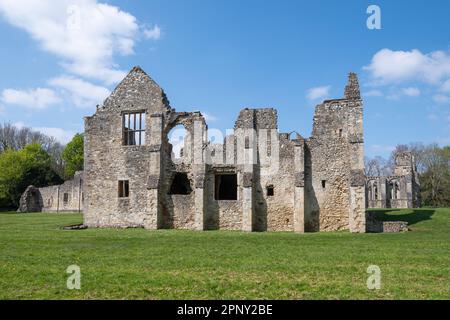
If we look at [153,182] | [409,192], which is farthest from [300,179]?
[409,192]

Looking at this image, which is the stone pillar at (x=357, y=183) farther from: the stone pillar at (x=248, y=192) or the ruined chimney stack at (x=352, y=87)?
Result: the stone pillar at (x=248, y=192)

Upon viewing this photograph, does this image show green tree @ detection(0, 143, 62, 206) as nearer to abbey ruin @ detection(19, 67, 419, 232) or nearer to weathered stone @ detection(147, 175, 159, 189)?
abbey ruin @ detection(19, 67, 419, 232)

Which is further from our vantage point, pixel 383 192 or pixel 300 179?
pixel 383 192

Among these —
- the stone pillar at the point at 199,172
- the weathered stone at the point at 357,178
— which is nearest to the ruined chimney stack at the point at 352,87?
the weathered stone at the point at 357,178

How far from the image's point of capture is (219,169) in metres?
23.5

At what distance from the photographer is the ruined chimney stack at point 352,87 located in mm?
22797

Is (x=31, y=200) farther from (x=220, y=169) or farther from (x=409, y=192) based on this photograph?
(x=409, y=192)

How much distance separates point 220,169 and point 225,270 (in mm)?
14274

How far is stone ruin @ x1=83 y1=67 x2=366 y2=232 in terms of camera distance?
74.0 feet

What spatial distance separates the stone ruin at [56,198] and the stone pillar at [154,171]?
95.3ft

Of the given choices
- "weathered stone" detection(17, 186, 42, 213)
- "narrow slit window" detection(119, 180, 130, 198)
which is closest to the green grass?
"narrow slit window" detection(119, 180, 130, 198)

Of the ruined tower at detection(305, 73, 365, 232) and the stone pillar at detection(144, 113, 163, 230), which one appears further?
the stone pillar at detection(144, 113, 163, 230)

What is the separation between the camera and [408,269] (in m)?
9.56

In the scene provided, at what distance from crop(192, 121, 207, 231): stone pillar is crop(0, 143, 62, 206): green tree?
40364mm
